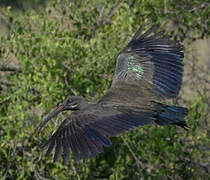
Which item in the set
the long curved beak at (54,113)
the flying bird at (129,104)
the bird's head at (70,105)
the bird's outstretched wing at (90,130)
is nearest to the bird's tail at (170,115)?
the flying bird at (129,104)

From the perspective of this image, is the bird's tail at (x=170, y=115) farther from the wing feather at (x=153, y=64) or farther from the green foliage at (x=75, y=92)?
the green foliage at (x=75, y=92)

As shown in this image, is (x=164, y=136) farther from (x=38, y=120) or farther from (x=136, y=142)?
(x=38, y=120)

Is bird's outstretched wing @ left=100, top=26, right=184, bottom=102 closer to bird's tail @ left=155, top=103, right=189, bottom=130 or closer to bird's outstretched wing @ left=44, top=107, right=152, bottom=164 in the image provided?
bird's tail @ left=155, top=103, right=189, bottom=130

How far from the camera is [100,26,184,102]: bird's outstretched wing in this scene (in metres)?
6.41

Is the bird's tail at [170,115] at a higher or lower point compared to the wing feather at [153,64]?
lower

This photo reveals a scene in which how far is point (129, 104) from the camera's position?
5824 millimetres

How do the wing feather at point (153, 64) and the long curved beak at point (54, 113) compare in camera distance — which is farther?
the wing feather at point (153, 64)

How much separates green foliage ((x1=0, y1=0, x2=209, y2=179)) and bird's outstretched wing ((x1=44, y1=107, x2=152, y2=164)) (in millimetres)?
967

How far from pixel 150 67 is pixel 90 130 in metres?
1.80

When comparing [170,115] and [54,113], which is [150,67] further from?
[54,113]

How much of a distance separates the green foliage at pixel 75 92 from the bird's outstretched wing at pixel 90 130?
0.97 m

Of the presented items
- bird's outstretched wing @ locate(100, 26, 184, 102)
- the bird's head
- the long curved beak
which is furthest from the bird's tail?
the long curved beak

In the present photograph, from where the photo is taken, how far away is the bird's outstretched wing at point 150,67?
253 inches

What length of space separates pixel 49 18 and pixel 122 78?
1547mm
